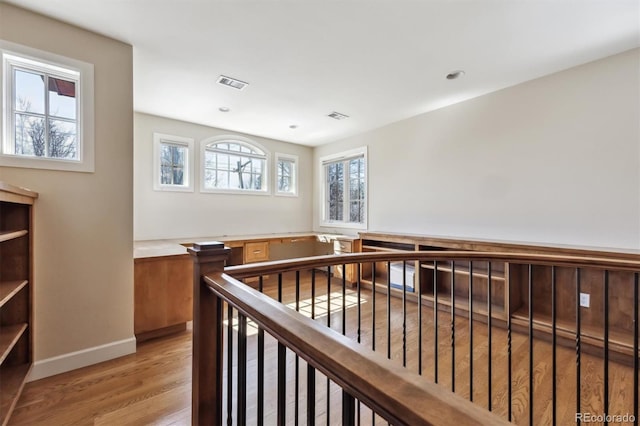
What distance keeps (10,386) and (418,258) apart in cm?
270

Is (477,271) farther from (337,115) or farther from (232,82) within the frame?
(232,82)

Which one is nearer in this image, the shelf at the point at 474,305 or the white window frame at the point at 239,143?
the shelf at the point at 474,305

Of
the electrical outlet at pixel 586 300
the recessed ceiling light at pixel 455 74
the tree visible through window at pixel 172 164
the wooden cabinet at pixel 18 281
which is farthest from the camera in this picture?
the tree visible through window at pixel 172 164

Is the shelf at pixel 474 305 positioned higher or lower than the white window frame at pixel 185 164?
lower

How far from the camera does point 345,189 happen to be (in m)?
5.37

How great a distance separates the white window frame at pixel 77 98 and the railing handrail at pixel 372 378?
2.29m

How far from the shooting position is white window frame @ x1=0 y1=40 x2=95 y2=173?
1.91m

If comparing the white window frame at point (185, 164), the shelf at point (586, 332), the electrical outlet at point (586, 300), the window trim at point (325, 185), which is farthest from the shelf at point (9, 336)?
the electrical outlet at point (586, 300)

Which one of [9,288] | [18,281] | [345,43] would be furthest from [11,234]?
[345,43]

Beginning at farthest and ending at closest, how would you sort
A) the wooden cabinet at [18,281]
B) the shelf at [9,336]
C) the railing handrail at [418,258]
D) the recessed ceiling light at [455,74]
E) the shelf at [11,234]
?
A: the recessed ceiling light at [455,74] → the wooden cabinet at [18,281] → the shelf at [9,336] → the shelf at [11,234] → the railing handrail at [418,258]

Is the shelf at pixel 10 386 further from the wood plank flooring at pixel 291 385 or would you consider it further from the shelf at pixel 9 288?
the shelf at pixel 9 288

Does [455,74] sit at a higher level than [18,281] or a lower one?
higher

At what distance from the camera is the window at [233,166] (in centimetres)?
463

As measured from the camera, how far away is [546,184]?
2.94 m
